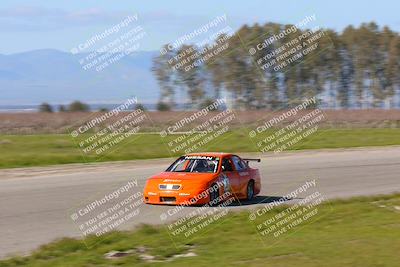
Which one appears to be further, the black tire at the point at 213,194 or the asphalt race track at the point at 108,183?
the black tire at the point at 213,194

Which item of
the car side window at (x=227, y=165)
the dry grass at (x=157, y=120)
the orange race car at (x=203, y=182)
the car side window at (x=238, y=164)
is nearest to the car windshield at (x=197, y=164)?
the orange race car at (x=203, y=182)

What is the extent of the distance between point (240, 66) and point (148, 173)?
69.6 metres

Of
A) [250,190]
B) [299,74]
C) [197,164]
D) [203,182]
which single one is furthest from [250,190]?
[299,74]

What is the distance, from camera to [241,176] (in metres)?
18.0

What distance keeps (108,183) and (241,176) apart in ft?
15.5

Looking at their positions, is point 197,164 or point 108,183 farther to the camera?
point 108,183

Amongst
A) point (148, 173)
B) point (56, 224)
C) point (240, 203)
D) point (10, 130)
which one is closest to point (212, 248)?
point (56, 224)

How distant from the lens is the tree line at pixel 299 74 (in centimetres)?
9194

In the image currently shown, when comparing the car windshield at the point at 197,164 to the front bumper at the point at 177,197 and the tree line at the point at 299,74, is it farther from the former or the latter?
the tree line at the point at 299,74

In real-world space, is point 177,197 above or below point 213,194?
above

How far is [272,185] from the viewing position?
70.8ft

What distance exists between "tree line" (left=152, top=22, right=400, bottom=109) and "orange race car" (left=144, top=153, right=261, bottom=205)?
226 feet

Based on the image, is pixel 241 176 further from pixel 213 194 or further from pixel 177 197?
pixel 177 197

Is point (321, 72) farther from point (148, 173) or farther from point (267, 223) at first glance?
point (267, 223)
